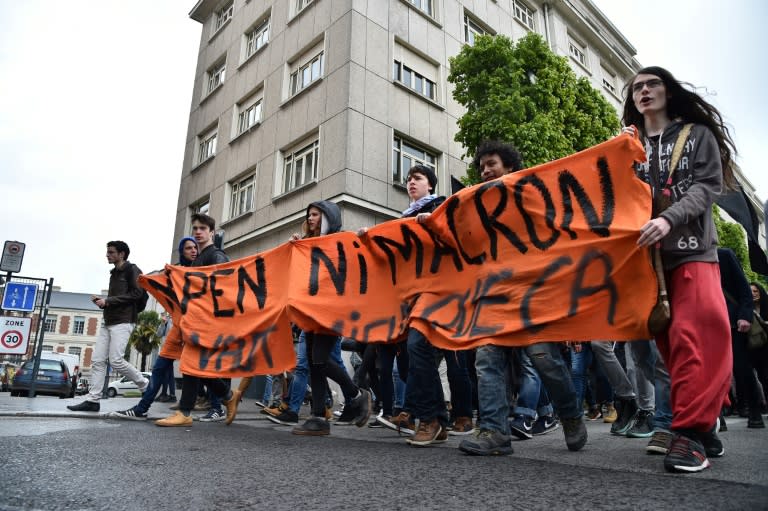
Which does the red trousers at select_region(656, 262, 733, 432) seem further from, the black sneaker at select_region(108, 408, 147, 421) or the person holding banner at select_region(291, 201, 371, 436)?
the black sneaker at select_region(108, 408, 147, 421)

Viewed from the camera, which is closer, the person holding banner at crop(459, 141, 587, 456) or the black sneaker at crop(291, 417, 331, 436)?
the person holding banner at crop(459, 141, 587, 456)

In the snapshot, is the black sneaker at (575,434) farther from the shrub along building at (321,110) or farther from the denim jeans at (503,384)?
the shrub along building at (321,110)

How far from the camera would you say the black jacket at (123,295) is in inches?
233

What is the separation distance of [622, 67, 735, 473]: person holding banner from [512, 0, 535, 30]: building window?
19.8 meters

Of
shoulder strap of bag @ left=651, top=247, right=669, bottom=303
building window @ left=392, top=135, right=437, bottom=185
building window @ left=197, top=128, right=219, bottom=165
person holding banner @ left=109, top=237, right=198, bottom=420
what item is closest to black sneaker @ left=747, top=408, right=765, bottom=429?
shoulder strap of bag @ left=651, top=247, right=669, bottom=303

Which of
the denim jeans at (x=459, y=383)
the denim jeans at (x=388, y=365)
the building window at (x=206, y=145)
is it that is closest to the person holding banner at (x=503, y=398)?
the denim jeans at (x=459, y=383)

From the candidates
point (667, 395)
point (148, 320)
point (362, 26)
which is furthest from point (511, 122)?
point (148, 320)

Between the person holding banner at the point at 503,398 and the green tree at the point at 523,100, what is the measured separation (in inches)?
365

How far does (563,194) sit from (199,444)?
2.78 meters

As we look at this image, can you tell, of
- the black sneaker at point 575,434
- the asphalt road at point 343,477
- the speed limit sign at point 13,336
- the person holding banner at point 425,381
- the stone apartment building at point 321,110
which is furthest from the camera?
the stone apartment building at point 321,110

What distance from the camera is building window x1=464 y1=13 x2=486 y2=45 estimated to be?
59.3ft

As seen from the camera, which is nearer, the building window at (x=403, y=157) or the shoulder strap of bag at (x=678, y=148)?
the shoulder strap of bag at (x=678, y=148)

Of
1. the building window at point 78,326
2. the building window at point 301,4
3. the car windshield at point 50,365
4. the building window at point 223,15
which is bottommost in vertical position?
the car windshield at point 50,365

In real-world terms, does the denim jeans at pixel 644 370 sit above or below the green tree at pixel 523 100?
below
